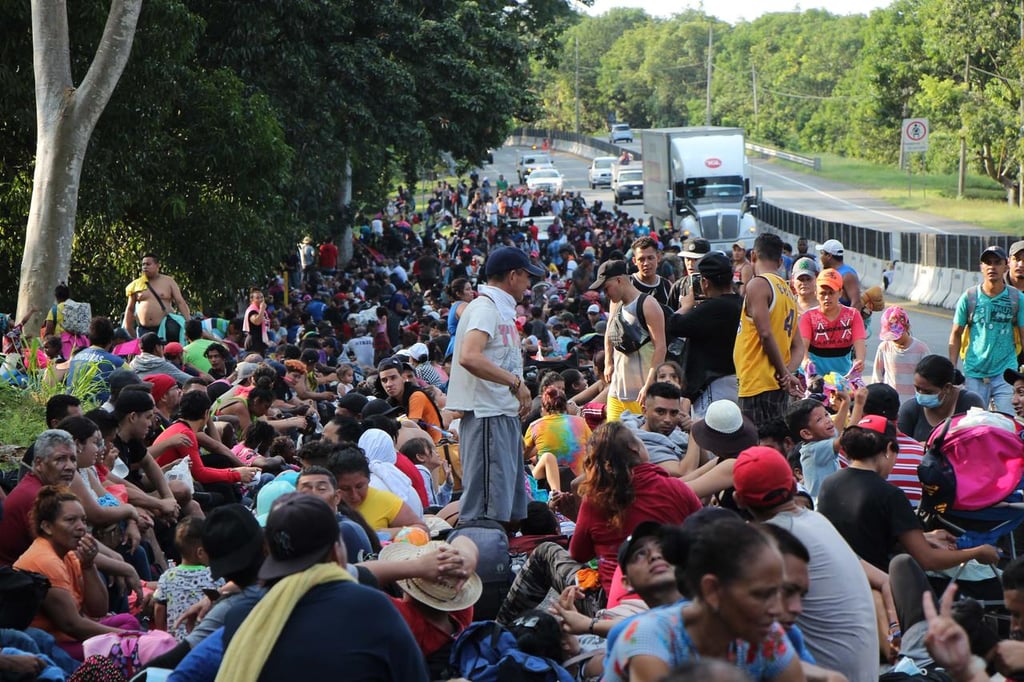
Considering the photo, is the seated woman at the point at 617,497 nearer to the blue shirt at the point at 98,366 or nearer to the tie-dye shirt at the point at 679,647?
the tie-dye shirt at the point at 679,647

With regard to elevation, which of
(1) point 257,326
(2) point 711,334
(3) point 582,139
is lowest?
(3) point 582,139

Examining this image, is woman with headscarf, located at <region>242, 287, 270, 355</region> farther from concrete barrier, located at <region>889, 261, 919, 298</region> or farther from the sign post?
the sign post

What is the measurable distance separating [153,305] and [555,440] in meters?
8.07

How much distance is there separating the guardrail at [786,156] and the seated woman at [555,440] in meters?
83.8

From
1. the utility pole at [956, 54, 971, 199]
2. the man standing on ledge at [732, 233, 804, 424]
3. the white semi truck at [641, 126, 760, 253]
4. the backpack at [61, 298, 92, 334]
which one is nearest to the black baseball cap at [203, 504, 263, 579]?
the man standing on ledge at [732, 233, 804, 424]

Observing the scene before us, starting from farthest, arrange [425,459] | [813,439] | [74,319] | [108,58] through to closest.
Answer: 1. [108,58]
2. [74,319]
3. [425,459]
4. [813,439]

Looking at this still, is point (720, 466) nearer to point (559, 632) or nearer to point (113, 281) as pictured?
point (559, 632)

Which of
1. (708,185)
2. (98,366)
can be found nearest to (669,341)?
(98,366)

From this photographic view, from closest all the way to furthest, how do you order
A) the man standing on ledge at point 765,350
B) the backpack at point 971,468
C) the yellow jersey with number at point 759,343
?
the backpack at point 971,468
the man standing on ledge at point 765,350
the yellow jersey with number at point 759,343

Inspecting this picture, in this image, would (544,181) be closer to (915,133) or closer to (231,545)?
(915,133)

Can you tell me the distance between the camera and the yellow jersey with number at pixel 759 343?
10016mm

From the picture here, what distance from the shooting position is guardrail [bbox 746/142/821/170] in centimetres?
9256

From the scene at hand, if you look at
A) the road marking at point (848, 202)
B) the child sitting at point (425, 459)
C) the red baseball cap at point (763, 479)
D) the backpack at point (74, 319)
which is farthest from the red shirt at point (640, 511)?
the road marking at point (848, 202)

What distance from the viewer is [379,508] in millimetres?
7918
